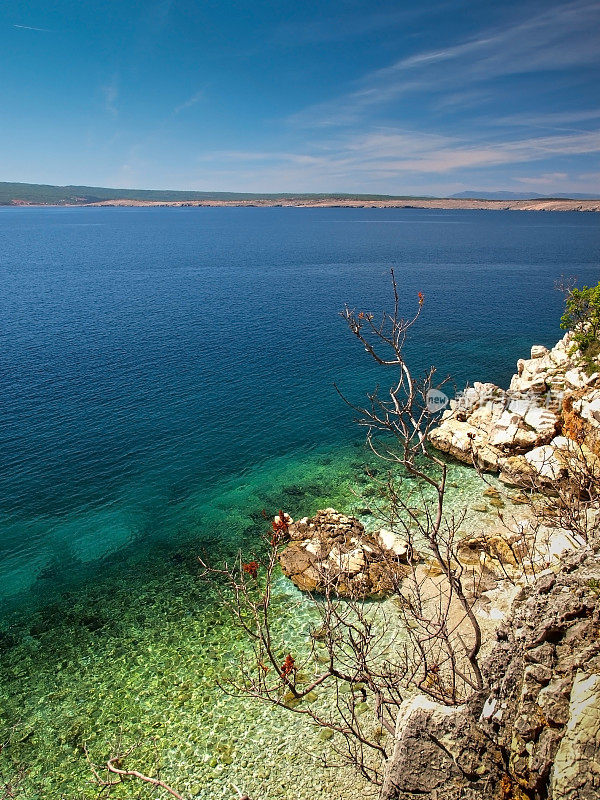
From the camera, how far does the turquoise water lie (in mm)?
16594

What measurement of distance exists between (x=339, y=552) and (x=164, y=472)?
1457cm

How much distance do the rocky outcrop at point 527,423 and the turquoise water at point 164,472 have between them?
3.06 metres

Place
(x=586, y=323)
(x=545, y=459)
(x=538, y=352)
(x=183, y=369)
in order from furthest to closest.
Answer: (x=183, y=369), (x=538, y=352), (x=586, y=323), (x=545, y=459)

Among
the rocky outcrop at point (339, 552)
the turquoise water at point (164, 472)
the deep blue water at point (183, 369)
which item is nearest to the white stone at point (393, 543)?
the rocky outcrop at point (339, 552)

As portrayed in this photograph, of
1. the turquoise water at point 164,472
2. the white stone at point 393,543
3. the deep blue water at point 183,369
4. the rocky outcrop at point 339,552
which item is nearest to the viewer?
the turquoise water at point 164,472

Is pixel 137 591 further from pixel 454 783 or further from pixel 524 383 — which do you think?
pixel 524 383

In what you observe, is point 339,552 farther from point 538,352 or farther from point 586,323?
point 538,352

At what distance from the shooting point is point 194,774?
49.4ft

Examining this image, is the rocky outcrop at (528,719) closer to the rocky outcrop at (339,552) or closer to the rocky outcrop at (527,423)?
the rocky outcrop at (339,552)

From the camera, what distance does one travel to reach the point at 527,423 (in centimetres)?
3145

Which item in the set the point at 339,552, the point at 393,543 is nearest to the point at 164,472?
the point at 339,552

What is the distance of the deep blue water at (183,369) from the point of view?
2838 centimetres

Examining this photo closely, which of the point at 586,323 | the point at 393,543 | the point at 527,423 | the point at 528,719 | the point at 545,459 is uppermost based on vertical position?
the point at 586,323

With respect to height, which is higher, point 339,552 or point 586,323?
point 586,323
